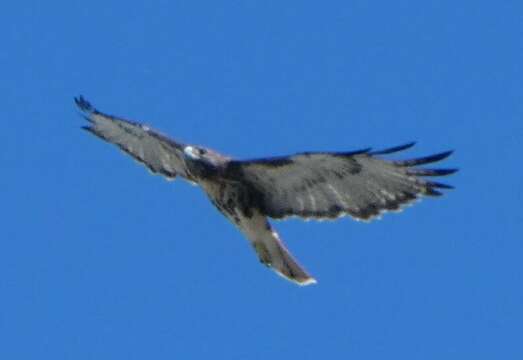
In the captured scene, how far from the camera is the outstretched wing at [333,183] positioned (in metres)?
16.2

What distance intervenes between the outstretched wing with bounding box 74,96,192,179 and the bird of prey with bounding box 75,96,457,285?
0.08 m

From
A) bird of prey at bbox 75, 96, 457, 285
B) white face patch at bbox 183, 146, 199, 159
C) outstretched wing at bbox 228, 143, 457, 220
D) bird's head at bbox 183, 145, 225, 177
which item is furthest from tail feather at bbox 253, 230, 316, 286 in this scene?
white face patch at bbox 183, 146, 199, 159

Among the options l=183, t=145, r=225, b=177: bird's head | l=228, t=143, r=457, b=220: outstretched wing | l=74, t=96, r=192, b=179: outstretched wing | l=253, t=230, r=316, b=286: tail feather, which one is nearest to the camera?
l=228, t=143, r=457, b=220: outstretched wing

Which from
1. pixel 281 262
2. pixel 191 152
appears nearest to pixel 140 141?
pixel 191 152

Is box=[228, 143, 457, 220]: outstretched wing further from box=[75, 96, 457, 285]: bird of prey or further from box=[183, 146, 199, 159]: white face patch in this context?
box=[183, 146, 199, 159]: white face patch

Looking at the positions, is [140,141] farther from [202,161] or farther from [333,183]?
[333,183]

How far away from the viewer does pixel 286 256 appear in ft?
56.0

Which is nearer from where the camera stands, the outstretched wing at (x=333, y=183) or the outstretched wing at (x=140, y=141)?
the outstretched wing at (x=333, y=183)

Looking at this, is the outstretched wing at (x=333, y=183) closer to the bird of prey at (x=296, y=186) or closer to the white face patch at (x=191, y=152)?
the bird of prey at (x=296, y=186)

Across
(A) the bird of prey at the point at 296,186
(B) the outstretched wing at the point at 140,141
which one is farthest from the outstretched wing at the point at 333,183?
(B) the outstretched wing at the point at 140,141

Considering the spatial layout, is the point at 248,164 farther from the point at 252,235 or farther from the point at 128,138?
the point at 128,138

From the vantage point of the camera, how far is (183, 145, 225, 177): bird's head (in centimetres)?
1675

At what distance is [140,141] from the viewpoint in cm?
1795

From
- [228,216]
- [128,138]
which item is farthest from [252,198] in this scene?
[128,138]
